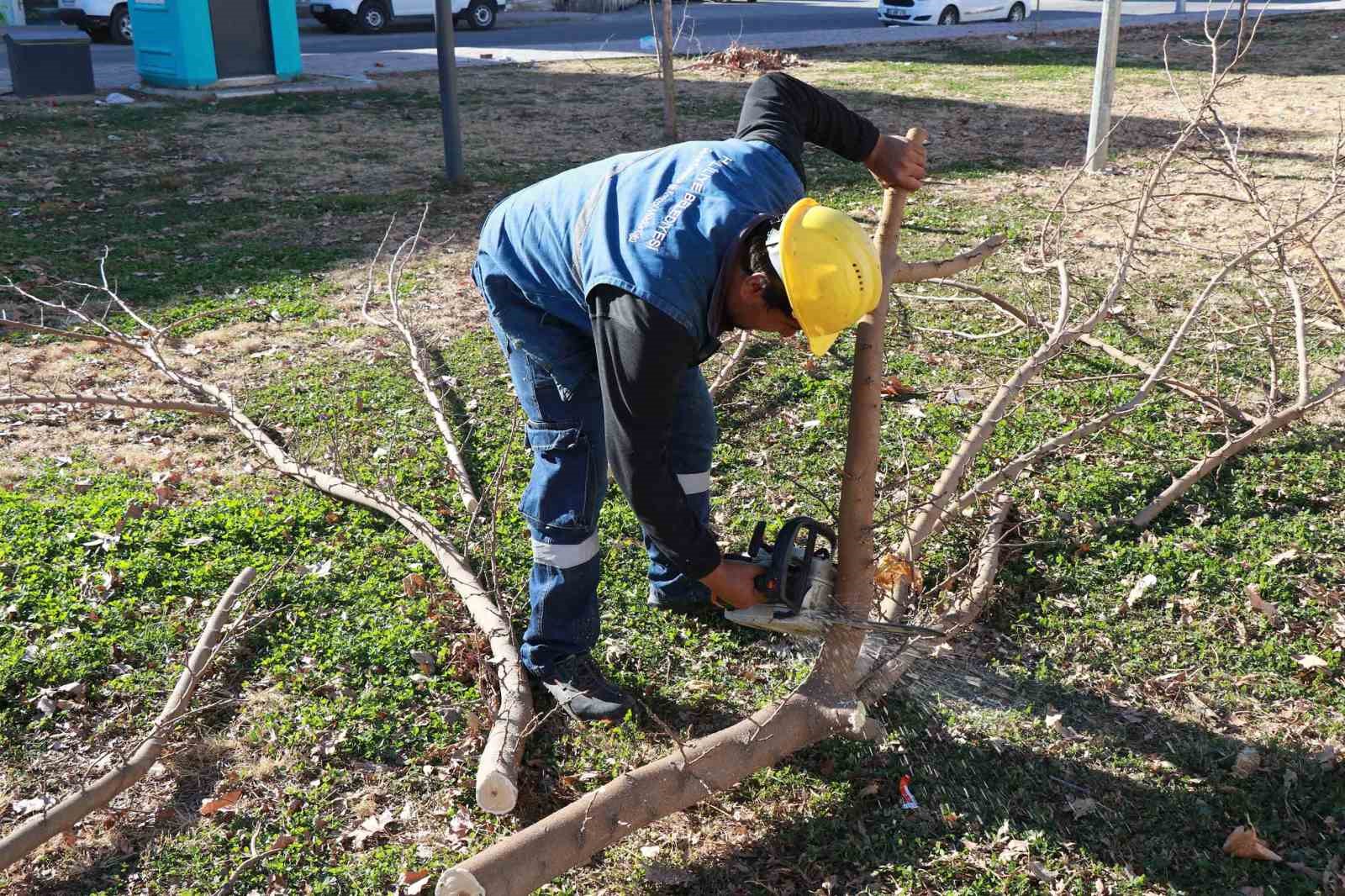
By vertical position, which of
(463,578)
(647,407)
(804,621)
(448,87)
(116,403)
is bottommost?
(463,578)

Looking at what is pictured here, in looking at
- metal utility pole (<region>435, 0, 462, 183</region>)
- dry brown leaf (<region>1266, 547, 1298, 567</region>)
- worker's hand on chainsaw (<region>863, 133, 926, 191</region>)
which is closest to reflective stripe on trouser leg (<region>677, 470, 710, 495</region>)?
worker's hand on chainsaw (<region>863, 133, 926, 191</region>)

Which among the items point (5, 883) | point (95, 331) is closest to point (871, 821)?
point (5, 883)

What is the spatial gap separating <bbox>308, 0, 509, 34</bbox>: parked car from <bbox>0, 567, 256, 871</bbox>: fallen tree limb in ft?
57.8

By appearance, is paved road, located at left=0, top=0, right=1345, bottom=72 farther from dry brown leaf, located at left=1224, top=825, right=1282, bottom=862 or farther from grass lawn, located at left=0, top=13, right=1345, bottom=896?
dry brown leaf, located at left=1224, top=825, right=1282, bottom=862

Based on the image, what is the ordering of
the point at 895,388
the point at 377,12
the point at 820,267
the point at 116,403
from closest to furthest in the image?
1. the point at 820,267
2. the point at 116,403
3. the point at 895,388
4. the point at 377,12

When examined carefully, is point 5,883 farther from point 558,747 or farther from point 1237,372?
point 1237,372

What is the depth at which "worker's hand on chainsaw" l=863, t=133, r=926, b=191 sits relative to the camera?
112 inches

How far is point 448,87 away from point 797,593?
6.05 metres

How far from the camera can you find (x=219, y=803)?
9.45 ft

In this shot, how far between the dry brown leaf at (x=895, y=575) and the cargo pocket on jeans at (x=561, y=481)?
3.17 feet

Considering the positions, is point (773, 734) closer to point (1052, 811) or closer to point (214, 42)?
point (1052, 811)

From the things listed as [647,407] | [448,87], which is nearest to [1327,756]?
[647,407]

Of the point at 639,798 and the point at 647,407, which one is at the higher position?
the point at 647,407

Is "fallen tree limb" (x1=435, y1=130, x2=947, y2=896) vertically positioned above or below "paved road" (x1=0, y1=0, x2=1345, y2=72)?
below
